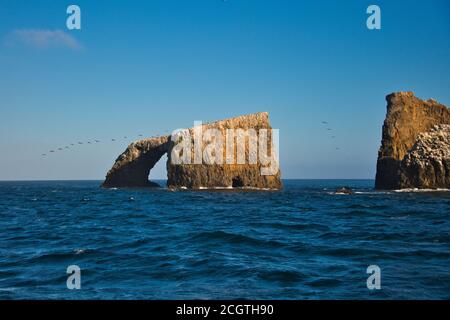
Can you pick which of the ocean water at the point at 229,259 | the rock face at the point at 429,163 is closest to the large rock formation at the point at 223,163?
the rock face at the point at 429,163

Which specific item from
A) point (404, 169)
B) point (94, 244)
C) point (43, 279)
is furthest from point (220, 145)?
point (43, 279)

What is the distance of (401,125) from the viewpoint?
→ 284ft

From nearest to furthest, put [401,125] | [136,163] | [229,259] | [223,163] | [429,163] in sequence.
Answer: [229,259] < [429,163] < [223,163] < [401,125] < [136,163]

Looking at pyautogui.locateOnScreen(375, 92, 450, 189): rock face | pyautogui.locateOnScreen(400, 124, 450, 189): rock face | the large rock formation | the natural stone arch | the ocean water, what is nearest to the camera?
the ocean water

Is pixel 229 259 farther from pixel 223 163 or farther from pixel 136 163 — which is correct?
pixel 136 163

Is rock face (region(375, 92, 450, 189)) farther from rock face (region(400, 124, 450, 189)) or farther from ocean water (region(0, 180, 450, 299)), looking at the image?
ocean water (region(0, 180, 450, 299))

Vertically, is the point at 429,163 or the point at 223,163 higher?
the point at 223,163

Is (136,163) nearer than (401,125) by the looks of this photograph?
No

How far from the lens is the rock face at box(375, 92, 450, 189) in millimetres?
84425

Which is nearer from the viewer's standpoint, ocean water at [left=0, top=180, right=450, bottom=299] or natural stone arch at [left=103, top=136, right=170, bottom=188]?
ocean water at [left=0, top=180, right=450, bottom=299]

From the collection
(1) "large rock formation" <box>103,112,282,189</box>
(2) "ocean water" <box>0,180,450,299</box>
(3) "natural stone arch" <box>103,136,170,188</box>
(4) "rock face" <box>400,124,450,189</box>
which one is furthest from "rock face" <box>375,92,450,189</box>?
(2) "ocean water" <box>0,180,450,299</box>

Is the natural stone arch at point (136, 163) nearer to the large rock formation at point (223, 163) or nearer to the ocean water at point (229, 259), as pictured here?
the large rock formation at point (223, 163)

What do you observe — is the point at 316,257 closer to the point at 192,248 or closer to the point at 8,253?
the point at 192,248

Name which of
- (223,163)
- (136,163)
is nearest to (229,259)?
(223,163)
